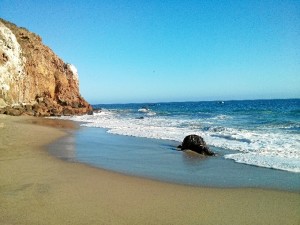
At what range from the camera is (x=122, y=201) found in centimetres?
564

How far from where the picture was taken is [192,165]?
9.41 metres

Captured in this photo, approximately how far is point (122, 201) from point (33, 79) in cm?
4219

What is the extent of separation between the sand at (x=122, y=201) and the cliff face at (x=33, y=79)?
29949 mm

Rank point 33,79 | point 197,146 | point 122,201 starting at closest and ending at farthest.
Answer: point 122,201 → point 197,146 → point 33,79

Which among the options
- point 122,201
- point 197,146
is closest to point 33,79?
point 197,146

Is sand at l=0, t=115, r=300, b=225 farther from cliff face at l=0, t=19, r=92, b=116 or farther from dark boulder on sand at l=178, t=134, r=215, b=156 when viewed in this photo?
cliff face at l=0, t=19, r=92, b=116

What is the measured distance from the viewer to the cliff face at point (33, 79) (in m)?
36.8

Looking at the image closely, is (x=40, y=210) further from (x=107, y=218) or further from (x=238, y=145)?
(x=238, y=145)

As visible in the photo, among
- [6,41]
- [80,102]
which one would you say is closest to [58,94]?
[80,102]

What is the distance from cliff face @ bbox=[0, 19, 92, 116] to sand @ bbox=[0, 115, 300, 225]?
98.3 ft

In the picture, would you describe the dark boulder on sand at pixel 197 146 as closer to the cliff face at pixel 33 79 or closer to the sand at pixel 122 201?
the sand at pixel 122 201

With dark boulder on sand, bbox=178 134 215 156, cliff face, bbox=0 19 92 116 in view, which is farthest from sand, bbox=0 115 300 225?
cliff face, bbox=0 19 92 116

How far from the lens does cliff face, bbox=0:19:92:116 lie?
121 ft

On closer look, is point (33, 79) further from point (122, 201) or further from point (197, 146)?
point (122, 201)
